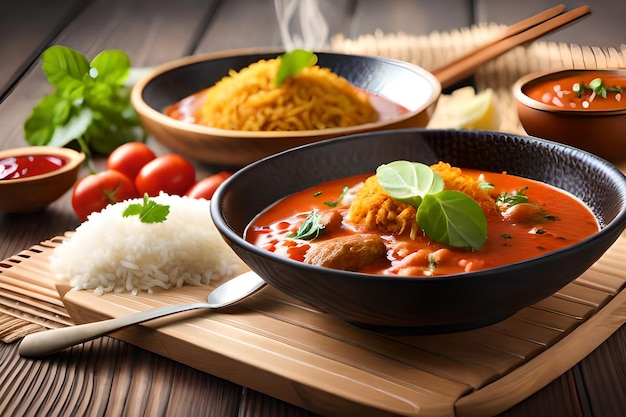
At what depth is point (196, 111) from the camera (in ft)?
12.4

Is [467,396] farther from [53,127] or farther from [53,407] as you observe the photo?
[53,127]

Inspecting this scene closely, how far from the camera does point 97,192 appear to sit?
10.6 feet

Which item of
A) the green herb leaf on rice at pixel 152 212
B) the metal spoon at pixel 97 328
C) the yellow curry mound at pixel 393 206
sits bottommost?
the metal spoon at pixel 97 328

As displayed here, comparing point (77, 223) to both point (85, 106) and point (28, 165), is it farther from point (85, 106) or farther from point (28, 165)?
point (85, 106)

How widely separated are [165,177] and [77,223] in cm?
38

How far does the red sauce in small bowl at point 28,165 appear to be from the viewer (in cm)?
330

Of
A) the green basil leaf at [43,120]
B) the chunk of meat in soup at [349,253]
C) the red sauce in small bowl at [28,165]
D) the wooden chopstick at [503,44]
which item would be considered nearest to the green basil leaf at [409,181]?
the chunk of meat in soup at [349,253]

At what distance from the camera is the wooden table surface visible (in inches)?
80.6

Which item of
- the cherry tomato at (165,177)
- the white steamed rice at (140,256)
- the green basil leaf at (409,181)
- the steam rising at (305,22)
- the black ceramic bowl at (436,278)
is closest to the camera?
the black ceramic bowl at (436,278)

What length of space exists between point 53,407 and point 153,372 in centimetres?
26

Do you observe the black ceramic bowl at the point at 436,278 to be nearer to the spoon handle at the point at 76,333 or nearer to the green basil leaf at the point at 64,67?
the spoon handle at the point at 76,333

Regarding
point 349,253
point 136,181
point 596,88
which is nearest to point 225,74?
point 136,181

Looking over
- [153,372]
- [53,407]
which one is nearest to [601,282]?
[153,372]

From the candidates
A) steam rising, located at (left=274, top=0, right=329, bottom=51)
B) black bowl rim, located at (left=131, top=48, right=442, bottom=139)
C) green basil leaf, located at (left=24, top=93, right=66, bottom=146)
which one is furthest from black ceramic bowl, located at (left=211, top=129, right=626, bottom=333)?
steam rising, located at (left=274, top=0, right=329, bottom=51)
